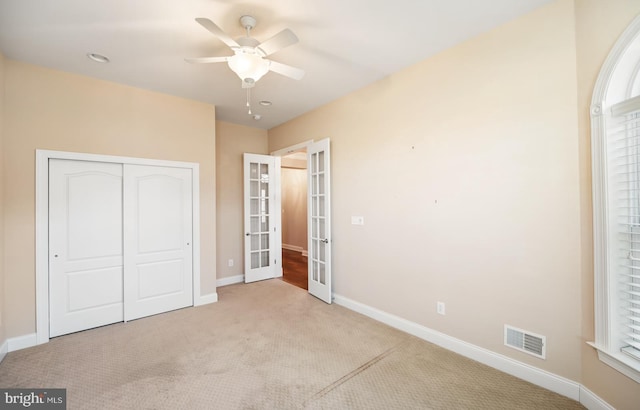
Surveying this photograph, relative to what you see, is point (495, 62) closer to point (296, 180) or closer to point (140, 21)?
point (140, 21)

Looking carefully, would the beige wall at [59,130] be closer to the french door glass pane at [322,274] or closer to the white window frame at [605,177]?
the french door glass pane at [322,274]

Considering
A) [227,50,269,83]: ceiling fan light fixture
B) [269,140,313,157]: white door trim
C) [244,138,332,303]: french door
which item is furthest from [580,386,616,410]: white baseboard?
[269,140,313,157]: white door trim

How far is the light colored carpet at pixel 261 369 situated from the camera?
1.93m

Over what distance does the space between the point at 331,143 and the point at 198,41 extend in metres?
2.06

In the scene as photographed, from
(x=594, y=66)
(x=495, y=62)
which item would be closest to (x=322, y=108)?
(x=495, y=62)

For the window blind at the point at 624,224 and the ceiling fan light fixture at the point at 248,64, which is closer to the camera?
the window blind at the point at 624,224

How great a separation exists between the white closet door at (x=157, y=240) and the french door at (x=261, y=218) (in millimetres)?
1266

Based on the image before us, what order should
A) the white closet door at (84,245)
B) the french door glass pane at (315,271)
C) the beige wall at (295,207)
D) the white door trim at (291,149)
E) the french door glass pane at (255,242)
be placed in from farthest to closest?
the beige wall at (295,207)
the french door glass pane at (255,242)
the white door trim at (291,149)
the french door glass pane at (315,271)
the white closet door at (84,245)

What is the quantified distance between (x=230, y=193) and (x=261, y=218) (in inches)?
29.0

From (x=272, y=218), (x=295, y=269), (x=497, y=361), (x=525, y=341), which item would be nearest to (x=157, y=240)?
(x=272, y=218)

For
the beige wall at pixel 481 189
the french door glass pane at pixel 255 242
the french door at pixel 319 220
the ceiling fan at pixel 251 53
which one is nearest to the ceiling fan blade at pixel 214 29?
the ceiling fan at pixel 251 53

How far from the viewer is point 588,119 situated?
71.3 inches

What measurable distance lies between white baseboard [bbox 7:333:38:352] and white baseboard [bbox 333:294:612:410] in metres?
3.62

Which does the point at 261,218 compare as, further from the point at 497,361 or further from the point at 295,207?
the point at 497,361
